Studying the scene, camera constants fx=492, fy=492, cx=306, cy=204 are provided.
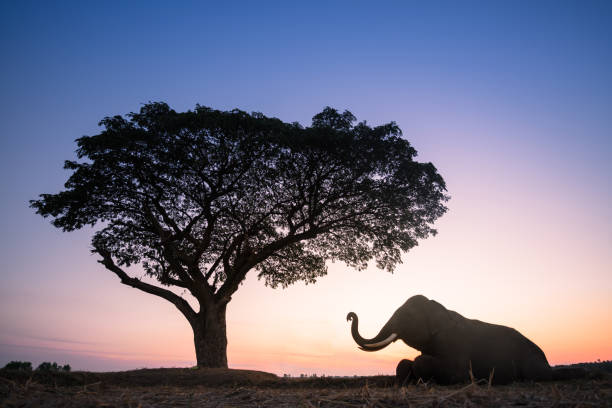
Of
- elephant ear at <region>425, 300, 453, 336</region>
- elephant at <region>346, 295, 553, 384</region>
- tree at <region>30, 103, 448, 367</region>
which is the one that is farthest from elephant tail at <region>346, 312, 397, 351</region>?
tree at <region>30, 103, 448, 367</region>

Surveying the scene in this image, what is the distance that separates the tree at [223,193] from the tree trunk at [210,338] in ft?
0.13

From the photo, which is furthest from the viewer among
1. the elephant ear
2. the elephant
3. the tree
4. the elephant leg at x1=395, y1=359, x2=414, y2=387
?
the tree

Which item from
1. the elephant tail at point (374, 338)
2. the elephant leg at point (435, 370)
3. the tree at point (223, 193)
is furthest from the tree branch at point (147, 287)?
the elephant leg at point (435, 370)

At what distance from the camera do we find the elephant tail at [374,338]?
9.85m

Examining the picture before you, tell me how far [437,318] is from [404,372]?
1.24m

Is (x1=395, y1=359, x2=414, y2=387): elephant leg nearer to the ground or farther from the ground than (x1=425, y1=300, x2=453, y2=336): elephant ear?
nearer to the ground

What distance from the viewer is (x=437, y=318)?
32.1ft

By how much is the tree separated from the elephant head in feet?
32.6

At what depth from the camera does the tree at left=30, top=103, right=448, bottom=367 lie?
19.0 m

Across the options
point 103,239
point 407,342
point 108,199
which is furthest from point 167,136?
point 407,342

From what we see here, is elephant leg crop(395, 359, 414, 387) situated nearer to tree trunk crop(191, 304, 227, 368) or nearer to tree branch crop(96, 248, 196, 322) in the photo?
tree trunk crop(191, 304, 227, 368)

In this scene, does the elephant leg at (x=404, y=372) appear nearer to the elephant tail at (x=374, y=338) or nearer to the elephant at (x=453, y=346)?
the elephant at (x=453, y=346)

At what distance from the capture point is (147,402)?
5.02 metres

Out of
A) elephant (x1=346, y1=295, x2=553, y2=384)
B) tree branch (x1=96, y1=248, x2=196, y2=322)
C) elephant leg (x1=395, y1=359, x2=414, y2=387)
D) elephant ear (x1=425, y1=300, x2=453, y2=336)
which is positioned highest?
tree branch (x1=96, y1=248, x2=196, y2=322)
